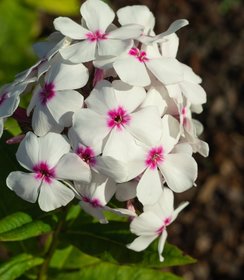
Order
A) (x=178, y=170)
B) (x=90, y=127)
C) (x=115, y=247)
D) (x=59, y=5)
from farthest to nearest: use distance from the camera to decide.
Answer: (x=59, y=5)
(x=115, y=247)
(x=178, y=170)
(x=90, y=127)

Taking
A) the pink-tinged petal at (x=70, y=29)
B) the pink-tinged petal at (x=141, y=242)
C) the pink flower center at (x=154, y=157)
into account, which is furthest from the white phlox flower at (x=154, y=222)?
the pink-tinged petal at (x=70, y=29)

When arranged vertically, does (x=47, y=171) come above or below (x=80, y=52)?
below

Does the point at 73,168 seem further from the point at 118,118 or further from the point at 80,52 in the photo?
the point at 80,52

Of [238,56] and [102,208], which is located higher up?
[102,208]

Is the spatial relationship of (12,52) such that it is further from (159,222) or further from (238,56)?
(159,222)

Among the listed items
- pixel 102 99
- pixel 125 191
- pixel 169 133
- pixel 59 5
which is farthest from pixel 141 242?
pixel 59 5

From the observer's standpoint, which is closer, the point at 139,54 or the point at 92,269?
the point at 139,54

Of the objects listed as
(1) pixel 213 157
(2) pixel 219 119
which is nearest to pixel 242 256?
(1) pixel 213 157

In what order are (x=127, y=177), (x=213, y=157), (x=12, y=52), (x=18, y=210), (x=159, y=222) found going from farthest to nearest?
(x=213, y=157)
(x=12, y=52)
(x=18, y=210)
(x=159, y=222)
(x=127, y=177)
